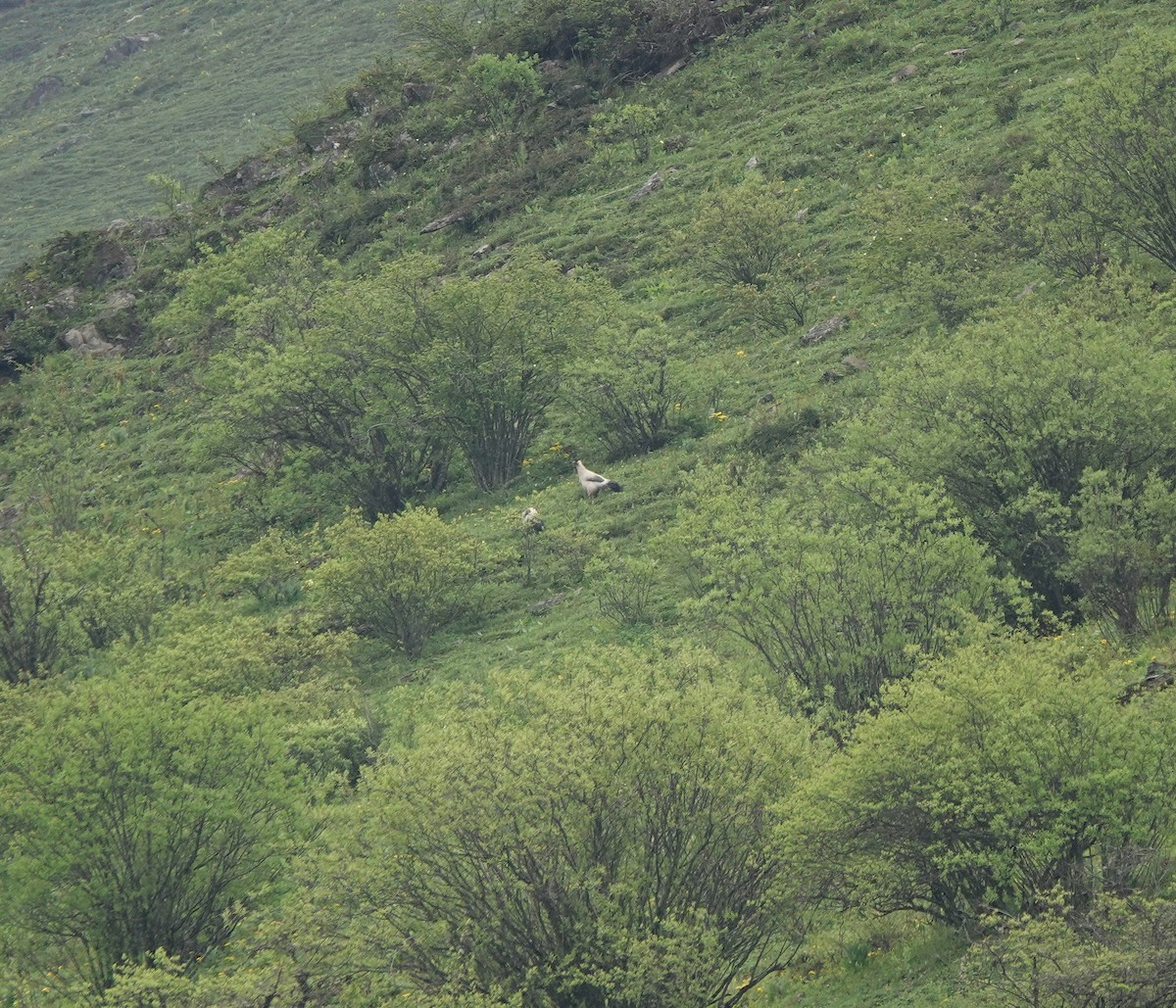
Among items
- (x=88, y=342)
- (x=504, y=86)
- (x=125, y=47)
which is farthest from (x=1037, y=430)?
(x=125, y=47)

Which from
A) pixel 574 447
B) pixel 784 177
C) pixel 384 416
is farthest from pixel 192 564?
pixel 784 177

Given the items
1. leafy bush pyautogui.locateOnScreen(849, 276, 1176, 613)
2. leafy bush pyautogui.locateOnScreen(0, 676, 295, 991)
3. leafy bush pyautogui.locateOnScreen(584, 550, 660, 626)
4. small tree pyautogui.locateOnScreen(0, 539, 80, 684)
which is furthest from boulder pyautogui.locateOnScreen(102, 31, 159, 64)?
leafy bush pyautogui.locateOnScreen(0, 676, 295, 991)

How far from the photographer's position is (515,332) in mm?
47375

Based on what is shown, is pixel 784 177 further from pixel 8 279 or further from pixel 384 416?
pixel 8 279

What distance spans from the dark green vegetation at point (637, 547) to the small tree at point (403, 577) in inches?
7.1

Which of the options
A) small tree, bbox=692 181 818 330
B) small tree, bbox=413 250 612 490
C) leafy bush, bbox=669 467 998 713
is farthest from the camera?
small tree, bbox=692 181 818 330

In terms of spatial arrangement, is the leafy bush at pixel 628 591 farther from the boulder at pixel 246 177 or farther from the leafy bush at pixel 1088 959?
the boulder at pixel 246 177

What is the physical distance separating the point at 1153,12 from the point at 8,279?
51.7 meters

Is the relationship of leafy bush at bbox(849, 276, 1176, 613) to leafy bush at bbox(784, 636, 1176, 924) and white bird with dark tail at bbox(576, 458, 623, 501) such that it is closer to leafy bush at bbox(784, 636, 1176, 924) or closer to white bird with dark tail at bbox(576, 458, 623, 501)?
leafy bush at bbox(784, 636, 1176, 924)

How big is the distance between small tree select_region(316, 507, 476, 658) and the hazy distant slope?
54034mm

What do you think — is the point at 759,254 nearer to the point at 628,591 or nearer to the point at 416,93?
the point at 628,591

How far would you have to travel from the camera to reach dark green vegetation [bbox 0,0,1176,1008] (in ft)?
65.8

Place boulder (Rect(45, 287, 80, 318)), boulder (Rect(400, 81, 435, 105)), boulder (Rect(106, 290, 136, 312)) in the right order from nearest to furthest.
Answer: boulder (Rect(106, 290, 136, 312)), boulder (Rect(45, 287, 80, 318)), boulder (Rect(400, 81, 435, 105))

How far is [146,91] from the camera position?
127m
